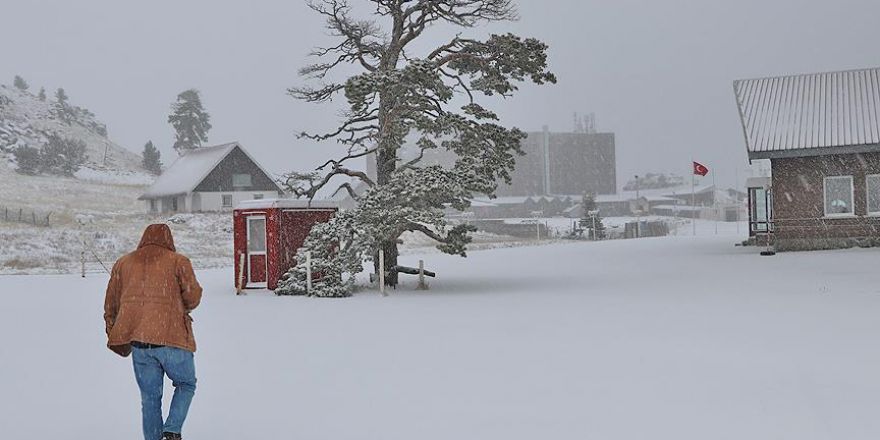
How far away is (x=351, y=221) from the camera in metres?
20.4

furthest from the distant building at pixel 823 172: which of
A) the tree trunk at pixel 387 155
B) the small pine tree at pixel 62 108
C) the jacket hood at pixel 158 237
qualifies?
the small pine tree at pixel 62 108

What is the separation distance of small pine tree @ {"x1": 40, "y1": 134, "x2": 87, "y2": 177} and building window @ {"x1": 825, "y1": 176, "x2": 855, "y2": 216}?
2991 inches

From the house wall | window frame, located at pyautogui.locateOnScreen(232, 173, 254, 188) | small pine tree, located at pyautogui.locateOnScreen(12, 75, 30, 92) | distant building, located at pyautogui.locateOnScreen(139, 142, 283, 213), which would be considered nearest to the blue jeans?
the house wall

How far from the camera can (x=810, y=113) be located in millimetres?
30500

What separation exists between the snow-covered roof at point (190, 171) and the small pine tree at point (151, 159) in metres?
31.0

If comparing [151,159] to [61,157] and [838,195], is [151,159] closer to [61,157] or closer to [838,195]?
[61,157]

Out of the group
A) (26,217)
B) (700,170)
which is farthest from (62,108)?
(700,170)

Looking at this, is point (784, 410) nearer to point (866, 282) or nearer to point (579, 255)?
point (866, 282)

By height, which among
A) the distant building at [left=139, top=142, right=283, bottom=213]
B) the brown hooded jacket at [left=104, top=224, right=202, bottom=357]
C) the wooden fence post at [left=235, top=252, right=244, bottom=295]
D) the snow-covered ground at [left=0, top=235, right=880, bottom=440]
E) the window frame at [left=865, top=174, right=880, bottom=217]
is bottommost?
the snow-covered ground at [left=0, top=235, right=880, bottom=440]

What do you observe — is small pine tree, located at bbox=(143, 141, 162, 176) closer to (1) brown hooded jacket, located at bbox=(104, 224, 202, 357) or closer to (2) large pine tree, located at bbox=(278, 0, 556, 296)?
(2) large pine tree, located at bbox=(278, 0, 556, 296)

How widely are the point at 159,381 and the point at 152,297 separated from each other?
0.62 meters

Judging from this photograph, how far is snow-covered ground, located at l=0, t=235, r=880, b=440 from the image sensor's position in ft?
23.9

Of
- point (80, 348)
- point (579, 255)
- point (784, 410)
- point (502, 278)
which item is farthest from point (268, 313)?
point (579, 255)

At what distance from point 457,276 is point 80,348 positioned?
1411 cm
